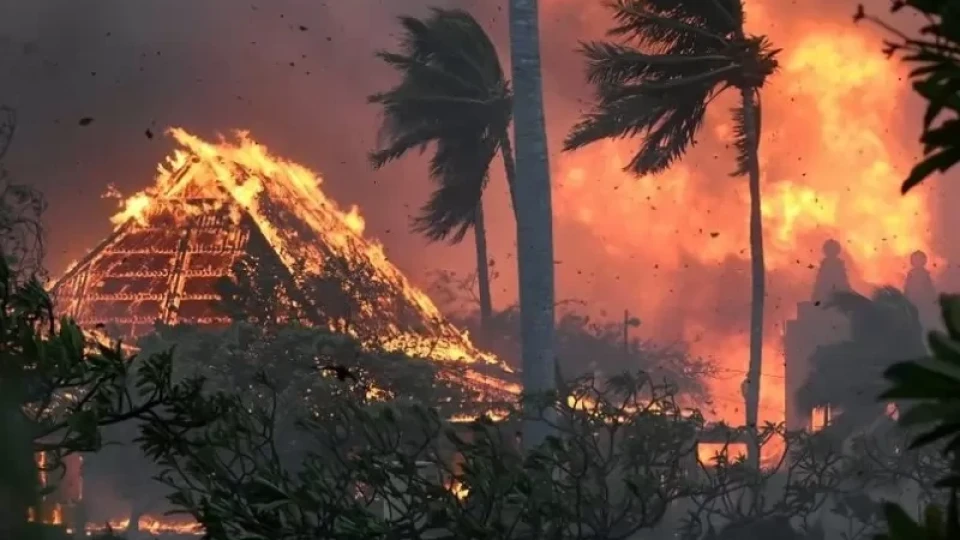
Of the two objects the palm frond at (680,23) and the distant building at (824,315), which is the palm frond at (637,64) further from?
the distant building at (824,315)

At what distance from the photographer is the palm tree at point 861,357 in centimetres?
2644

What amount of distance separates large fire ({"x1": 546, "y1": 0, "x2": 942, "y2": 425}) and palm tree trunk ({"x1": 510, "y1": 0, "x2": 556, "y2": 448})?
74.7 ft

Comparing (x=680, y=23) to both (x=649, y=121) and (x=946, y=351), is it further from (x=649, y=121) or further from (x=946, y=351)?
(x=946, y=351)

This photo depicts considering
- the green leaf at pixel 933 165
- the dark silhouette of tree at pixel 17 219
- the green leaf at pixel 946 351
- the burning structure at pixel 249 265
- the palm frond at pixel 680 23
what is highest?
the palm frond at pixel 680 23

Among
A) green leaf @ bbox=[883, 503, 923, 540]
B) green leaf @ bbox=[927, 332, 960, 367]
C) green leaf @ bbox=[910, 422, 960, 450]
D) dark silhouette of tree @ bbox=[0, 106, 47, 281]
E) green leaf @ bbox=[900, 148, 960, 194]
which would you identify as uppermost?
dark silhouette of tree @ bbox=[0, 106, 47, 281]

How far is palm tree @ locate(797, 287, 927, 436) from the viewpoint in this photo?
86.7ft

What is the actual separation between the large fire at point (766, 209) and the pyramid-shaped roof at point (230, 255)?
11.0 m

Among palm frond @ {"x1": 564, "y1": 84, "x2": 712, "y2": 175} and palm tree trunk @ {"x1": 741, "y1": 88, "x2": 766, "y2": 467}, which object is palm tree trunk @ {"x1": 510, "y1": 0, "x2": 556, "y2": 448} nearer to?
palm frond @ {"x1": 564, "y1": 84, "x2": 712, "y2": 175}

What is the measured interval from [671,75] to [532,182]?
193 inches

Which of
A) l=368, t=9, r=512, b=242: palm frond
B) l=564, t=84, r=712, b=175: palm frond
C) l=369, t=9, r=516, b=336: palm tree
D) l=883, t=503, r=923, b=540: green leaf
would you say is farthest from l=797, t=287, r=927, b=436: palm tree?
l=883, t=503, r=923, b=540: green leaf

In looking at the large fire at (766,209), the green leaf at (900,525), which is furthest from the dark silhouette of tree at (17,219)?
the large fire at (766,209)

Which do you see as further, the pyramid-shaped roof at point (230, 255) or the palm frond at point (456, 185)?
the pyramid-shaped roof at point (230, 255)

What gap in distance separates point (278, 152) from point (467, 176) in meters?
9.67

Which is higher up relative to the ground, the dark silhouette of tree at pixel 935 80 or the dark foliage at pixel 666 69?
the dark foliage at pixel 666 69
